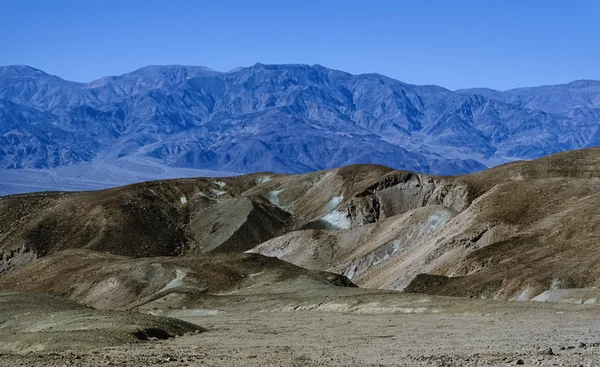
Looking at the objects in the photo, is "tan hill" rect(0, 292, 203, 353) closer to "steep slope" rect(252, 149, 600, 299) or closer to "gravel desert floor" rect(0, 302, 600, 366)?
"gravel desert floor" rect(0, 302, 600, 366)

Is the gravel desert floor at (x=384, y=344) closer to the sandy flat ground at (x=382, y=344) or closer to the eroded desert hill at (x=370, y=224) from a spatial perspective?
the sandy flat ground at (x=382, y=344)

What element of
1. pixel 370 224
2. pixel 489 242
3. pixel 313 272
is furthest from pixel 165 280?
pixel 370 224

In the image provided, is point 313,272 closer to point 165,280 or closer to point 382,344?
point 165,280

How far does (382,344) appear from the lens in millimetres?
35156

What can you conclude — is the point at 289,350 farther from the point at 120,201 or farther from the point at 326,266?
the point at 120,201

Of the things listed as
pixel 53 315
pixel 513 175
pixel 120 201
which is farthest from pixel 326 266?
pixel 53 315

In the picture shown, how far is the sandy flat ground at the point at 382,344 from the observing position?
2880 cm

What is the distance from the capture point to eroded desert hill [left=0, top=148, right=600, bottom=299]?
69188mm

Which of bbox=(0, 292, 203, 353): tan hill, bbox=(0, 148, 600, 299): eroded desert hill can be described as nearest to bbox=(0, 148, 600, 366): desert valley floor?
bbox=(0, 292, 203, 353): tan hill

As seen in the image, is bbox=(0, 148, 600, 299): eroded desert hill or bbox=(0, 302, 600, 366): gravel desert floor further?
bbox=(0, 148, 600, 299): eroded desert hill

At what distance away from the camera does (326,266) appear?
342 ft

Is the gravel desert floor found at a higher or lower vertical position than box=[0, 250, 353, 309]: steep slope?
higher

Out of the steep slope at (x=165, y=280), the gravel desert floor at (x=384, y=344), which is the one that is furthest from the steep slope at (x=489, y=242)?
the gravel desert floor at (x=384, y=344)

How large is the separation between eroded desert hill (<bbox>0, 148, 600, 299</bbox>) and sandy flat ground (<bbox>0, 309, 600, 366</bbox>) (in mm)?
19951
